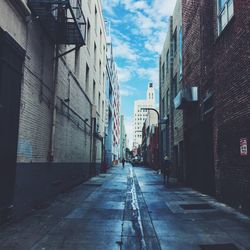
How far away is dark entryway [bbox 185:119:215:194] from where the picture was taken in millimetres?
13971

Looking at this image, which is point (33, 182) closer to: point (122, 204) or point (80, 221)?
point (80, 221)

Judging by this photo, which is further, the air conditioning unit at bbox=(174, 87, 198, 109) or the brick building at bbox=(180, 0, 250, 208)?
the air conditioning unit at bbox=(174, 87, 198, 109)

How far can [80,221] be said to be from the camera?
8.13 meters

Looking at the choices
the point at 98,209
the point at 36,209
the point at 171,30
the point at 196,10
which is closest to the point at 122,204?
the point at 98,209

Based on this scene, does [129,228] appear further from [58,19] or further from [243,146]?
[58,19]

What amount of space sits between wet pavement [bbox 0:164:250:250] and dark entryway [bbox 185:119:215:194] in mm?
3325

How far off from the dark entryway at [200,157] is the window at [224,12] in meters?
4.04

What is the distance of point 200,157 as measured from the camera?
16047 mm

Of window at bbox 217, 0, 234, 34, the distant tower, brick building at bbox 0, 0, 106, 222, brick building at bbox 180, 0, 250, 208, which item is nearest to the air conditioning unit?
brick building at bbox 180, 0, 250, 208

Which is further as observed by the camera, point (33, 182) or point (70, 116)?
point (70, 116)

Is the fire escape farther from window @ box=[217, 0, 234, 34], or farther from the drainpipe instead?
window @ box=[217, 0, 234, 34]

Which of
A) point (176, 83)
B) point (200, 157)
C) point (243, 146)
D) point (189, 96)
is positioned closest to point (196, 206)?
point (243, 146)

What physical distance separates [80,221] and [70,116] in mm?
8598

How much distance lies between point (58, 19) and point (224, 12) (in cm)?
641
